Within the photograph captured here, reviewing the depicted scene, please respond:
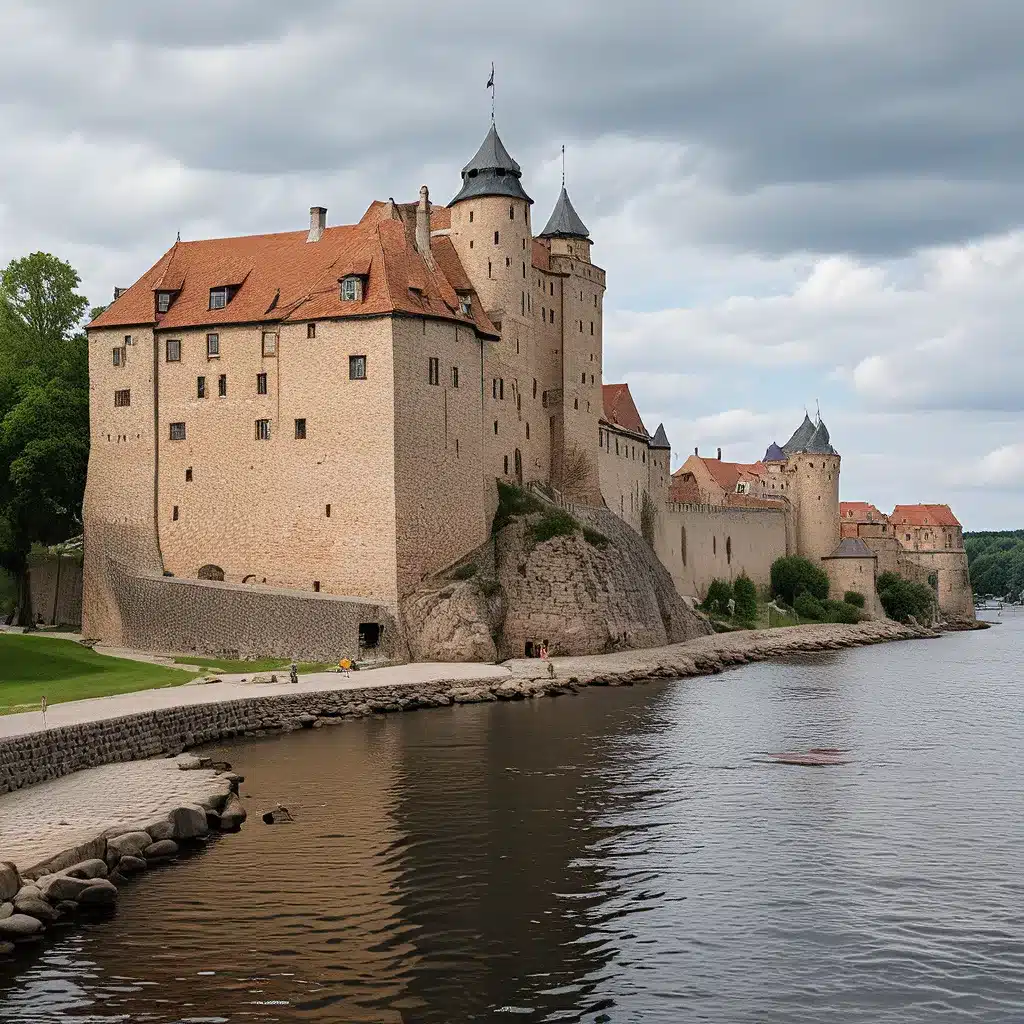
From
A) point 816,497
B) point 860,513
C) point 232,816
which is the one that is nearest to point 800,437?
point 816,497

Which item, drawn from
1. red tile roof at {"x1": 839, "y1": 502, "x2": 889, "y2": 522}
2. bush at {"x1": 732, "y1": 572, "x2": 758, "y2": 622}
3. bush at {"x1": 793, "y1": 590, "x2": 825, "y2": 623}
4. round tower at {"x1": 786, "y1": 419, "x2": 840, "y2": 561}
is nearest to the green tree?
bush at {"x1": 732, "y1": 572, "x2": 758, "y2": 622}

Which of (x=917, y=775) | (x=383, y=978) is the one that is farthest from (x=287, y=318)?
(x=383, y=978)

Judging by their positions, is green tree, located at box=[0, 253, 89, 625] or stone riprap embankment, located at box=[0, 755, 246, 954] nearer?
stone riprap embankment, located at box=[0, 755, 246, 954]

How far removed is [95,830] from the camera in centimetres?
2412

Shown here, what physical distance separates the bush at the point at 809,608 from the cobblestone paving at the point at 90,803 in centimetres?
6932

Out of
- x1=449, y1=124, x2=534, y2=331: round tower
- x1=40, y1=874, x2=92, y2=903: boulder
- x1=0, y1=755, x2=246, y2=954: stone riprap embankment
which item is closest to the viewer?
x1=0, y1=755, x2=246, y2=954: stone riprap embankment

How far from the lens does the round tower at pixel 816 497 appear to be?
105 m

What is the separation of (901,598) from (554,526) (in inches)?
1973

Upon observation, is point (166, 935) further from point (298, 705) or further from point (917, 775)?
point (298, 705)

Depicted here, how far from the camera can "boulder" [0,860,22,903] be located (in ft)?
67.4

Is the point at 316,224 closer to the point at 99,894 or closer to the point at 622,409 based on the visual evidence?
the point at 622,409

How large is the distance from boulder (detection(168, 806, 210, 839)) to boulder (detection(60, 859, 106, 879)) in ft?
9.88

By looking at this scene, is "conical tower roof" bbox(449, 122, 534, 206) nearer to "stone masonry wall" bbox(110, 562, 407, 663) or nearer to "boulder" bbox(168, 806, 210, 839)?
"stone masonry wall" bbox(110, 562, 407, 663)

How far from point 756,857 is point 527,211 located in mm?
45430
